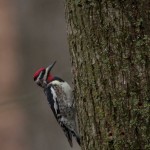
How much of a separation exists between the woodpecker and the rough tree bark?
200 centimetres

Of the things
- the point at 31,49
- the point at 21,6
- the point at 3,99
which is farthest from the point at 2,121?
the point at 21,6

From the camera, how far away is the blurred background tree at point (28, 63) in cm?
1095

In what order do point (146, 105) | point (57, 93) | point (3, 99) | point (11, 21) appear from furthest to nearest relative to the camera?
1. point (11, 21)
2. point (3, 99)
3. point (57, 93)
4. point (146, 105)

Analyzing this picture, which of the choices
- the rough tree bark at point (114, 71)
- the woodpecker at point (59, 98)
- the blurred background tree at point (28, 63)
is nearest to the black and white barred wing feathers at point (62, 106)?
the woodpecker at point (59, 98)

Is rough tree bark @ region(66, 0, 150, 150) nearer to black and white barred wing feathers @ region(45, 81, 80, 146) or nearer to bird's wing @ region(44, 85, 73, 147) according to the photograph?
black and white barred wing feathers @ region(45, 81, 80, 146)

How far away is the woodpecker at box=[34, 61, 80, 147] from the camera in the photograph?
6.32 metres

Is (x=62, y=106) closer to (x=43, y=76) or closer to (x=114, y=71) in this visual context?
(x=43, y=76)

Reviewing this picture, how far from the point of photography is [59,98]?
254 inches

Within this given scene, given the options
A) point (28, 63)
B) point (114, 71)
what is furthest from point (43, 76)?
point (28, 63)

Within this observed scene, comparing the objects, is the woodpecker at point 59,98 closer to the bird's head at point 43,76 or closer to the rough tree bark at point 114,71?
the bird's head at point 43,76

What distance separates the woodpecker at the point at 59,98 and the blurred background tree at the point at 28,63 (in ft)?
13.5

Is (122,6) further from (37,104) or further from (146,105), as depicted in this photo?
(37,104)

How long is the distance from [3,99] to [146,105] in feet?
23.4

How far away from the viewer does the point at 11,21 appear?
11695 millimetres
